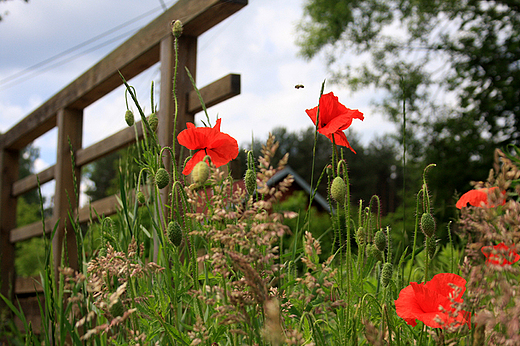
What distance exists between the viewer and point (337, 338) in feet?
2.74

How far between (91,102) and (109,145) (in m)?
0.72

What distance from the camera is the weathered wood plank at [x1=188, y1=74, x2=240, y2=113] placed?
1936 millimetres

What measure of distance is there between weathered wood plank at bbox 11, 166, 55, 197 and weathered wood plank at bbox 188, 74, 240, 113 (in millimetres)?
2237

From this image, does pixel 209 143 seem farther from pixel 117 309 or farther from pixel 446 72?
pixel 446 72

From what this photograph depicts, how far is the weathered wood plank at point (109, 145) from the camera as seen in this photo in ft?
8.53

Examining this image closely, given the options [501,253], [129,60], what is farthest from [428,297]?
[129,60]

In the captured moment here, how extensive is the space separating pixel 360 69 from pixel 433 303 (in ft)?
38.9

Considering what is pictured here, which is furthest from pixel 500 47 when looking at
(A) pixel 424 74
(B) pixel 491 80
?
(A) pixel 424 74

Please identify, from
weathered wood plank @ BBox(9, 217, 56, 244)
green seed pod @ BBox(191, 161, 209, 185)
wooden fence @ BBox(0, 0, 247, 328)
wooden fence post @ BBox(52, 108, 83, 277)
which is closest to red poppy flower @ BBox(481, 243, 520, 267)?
green seed pod @ BBox(191, 161, 209, 185)

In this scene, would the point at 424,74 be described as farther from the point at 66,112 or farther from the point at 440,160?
the point at 66,112

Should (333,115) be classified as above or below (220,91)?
below

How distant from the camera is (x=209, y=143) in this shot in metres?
0.92

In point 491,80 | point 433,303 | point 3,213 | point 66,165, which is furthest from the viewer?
point 491,80

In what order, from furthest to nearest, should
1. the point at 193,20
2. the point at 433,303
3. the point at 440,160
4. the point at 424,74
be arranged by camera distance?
the point at 424,74 < the point at 440,160 < the point at 193,20 < the point at 433,303
